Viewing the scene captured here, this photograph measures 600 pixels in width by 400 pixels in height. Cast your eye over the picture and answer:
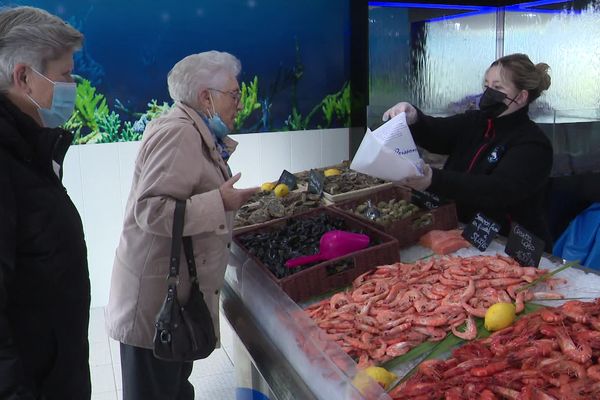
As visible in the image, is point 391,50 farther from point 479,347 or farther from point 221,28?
point 479,347

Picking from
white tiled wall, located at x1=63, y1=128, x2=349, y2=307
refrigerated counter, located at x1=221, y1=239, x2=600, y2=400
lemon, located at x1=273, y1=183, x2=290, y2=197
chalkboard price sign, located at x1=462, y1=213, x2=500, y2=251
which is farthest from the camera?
white tiled wall, located at x1=63, y1=128, x2=349, y2=307

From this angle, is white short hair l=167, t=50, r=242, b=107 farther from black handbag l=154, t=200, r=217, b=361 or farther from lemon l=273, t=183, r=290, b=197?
lemon l=273, t=183, r=290, b=197

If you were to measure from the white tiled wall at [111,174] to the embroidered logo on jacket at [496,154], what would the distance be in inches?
97.0

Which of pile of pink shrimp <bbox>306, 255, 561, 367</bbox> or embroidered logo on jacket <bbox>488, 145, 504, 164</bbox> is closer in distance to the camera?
pile of pink shrimp <bbox>306, 255, 561, 367</bbox>

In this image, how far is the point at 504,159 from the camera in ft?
7.59

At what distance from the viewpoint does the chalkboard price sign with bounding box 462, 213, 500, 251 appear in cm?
208

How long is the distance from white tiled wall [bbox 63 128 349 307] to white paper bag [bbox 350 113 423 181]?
265 centimetres

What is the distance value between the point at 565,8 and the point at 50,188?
4.14 meters

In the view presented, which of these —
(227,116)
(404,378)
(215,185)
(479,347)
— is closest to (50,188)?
(215,185)

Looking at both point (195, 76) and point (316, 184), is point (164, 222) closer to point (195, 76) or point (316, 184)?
point (195, 76)

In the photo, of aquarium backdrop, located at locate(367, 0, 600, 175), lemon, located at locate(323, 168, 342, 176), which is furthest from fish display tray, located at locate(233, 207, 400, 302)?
aquarium backdrop, located at locate(367, 0, 600, 175)

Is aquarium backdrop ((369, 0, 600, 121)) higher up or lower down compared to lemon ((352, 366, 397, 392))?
higher up

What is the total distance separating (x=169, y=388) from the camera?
A: 2199 mm

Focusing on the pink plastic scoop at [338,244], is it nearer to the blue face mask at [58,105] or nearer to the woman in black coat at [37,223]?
the woman in black coat at [37,223]
